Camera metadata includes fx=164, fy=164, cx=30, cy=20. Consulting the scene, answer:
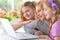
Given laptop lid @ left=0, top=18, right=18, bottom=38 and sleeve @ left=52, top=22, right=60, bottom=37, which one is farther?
laptop lid @ left=0, top=18, right=18, bottom=38

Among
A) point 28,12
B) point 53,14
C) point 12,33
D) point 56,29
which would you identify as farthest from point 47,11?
point 12,33

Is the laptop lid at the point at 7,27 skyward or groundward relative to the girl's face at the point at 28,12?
groundward

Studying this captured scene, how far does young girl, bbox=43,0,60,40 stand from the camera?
1.09 meters

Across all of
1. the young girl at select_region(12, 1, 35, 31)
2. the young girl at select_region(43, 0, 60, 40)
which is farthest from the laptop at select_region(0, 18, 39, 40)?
the young girl at select_region(43, 0, 60, 40)

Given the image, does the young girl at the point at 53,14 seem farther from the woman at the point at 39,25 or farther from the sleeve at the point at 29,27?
the sleeve at the point at 29,27

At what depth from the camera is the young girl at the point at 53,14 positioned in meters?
1.09

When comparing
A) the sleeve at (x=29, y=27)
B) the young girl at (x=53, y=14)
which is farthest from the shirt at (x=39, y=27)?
the young girl at (x=53, y=14)

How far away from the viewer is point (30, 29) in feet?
4.60

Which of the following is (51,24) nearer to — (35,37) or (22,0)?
(35,37)

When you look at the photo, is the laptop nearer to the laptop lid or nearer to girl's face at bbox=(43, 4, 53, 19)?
the laptop lid

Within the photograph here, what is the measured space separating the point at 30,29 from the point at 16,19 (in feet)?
0.59

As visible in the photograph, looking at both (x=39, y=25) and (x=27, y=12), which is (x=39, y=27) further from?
(x=27, y=12)

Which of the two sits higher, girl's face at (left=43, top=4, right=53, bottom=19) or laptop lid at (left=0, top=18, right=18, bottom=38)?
girl's face at (left=43, top=4, right=53, bottom=19)

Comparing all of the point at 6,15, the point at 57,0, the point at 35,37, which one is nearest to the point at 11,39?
the point at 35,37
